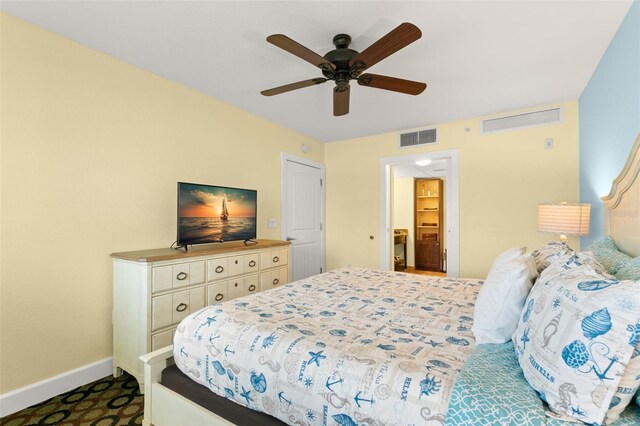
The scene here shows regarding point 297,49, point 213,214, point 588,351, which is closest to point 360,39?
point 297,49

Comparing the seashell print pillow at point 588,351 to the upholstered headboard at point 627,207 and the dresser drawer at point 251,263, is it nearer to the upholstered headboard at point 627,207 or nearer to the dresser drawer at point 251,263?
the upholstered headboard at point 627,207

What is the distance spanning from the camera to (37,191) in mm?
2018

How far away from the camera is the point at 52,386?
2.04 meters

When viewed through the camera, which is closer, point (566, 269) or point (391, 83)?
point (566, 269)

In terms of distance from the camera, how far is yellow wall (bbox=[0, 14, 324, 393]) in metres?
1.93

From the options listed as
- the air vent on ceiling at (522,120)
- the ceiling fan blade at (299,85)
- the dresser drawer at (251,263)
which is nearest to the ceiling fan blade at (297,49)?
the ceiling fan blade at (299,85)

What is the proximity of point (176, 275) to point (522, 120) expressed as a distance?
3.93 metres

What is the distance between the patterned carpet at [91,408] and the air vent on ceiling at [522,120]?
170 inches

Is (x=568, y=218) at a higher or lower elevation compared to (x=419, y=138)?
lower

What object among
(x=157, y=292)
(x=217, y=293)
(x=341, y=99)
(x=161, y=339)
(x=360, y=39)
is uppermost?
(x=360, y=39)

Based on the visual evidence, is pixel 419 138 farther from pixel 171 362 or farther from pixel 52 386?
pixel 52 386

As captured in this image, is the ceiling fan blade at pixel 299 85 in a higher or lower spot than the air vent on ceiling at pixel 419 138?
lower

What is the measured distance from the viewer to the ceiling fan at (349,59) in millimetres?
1667

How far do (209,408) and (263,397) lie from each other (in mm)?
351
